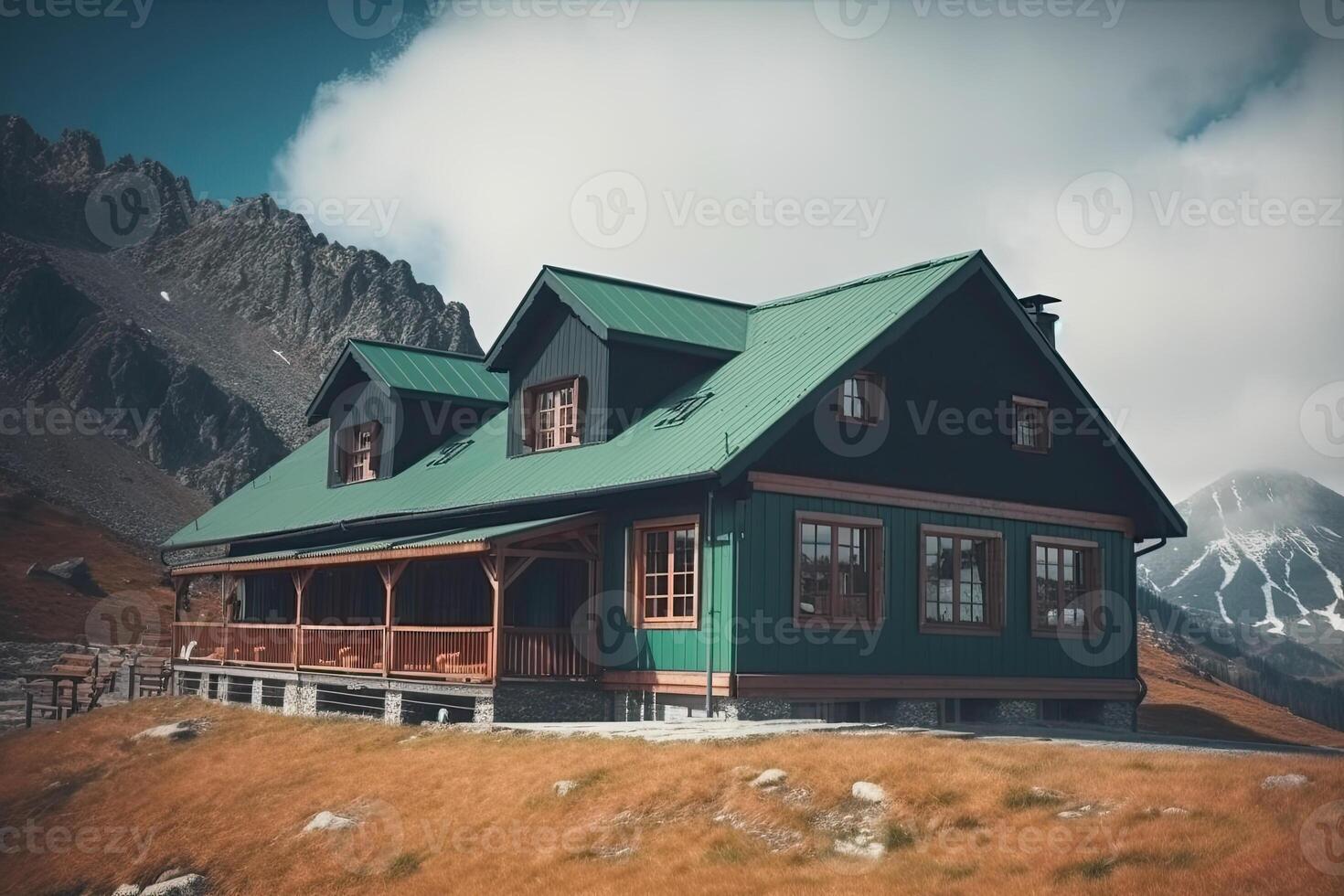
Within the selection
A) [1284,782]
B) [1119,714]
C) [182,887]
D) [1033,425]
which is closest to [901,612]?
[1033,425]

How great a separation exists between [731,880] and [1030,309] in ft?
65.0

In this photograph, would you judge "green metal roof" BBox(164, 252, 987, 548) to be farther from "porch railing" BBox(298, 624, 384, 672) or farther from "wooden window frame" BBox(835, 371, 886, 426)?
"porch railing" BBox(298, 624, 384, 672)

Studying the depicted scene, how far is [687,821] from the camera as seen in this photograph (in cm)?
1559

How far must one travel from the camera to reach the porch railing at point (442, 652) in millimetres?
24141

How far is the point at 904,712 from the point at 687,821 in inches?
389

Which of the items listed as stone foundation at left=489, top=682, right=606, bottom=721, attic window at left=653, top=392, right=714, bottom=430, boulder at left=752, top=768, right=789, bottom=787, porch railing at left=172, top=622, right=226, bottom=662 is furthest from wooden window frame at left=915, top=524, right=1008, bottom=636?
porch railing at left=172, top=622, right=226, bottom=662

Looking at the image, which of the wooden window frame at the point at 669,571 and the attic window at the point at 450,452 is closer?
the wooden window frame at the point at 669,571

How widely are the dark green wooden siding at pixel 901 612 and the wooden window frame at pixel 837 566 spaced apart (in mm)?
101

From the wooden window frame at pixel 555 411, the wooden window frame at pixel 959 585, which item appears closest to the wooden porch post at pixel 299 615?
the wooden window frame at pixel 555 411

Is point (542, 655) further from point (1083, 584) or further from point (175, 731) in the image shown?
point (1083, 584)

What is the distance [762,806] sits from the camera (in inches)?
610

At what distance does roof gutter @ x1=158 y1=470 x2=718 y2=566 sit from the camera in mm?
22350

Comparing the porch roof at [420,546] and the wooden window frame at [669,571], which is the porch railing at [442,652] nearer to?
the porch roof at [420,546]

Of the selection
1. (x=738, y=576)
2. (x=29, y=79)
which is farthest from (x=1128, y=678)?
(x=29, y=79)
